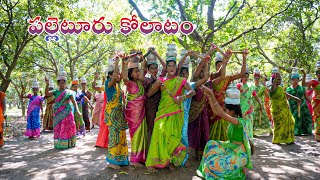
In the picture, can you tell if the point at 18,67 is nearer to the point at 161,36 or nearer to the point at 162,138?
the point at 161,36

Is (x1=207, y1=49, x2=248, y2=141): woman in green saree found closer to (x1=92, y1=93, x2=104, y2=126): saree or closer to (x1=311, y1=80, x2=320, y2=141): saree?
(x1=311, y1=80, x2=320, y2=141): saree

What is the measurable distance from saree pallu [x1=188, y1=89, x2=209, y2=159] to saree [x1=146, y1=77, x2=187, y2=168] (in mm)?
661

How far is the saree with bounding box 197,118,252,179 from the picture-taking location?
152 inches

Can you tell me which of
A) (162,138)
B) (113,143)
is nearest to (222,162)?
(162,138)

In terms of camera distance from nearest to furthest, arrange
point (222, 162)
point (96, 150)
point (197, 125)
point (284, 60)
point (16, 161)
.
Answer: point (222, 162)
point (197, 125)
point (16, 161)
point (96, 150)
point (284, 60)

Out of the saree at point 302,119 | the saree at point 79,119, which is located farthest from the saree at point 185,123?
the saree at point 302,119

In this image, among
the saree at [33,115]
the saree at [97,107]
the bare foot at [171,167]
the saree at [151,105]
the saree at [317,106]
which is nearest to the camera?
the bare foot at [171,167]

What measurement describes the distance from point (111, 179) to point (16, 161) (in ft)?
8.30

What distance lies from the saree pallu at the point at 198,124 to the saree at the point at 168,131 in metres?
0.66

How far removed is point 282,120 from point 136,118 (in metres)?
4.22

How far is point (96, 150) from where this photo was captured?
6691 millimetres

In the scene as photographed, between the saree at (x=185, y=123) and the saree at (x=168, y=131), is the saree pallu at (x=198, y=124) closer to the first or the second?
the saree at (x=185, y=123)

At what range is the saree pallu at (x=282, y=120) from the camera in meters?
7.17

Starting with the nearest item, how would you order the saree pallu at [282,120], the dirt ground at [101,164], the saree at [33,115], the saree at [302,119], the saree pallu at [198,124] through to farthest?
the dirt ground at [101,164] → the saree pallu at [198,124] → the saree pallu at [282,120] → the saree at [33,115] → the saree at [302,119]
